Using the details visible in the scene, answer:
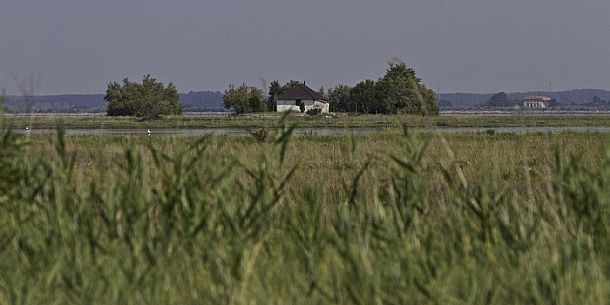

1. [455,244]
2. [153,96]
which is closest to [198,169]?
[455,244]

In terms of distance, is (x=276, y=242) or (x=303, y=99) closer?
(x=276, y=242)

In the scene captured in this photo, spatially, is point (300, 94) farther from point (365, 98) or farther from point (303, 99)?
point (365, 98)

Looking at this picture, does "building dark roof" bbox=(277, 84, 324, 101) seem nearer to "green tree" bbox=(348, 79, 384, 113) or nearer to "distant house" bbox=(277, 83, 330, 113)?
"distant house" bbox=(277, 83, 330, 113)

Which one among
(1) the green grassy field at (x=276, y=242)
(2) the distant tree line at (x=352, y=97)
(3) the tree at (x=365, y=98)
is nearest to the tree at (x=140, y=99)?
(2) the distant tree line at (x=352, y=97)

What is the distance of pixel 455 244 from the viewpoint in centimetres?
773

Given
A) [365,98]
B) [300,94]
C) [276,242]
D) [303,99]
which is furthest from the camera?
[300,94]

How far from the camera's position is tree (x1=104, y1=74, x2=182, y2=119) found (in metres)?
116

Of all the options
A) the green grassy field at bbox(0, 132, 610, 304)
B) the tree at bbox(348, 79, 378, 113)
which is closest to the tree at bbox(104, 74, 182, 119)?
the tree at bbox(348, 79, 378, 113)

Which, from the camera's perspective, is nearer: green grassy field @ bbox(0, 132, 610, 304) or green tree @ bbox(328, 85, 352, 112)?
green grassy field @ bbox(0, 132, 610, 304)

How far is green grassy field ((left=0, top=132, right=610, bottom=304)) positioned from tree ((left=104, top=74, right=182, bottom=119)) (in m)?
104

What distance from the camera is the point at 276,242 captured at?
816cm

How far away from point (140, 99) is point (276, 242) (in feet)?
369

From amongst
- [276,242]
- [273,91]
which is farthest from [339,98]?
[276,242]

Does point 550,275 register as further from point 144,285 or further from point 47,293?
point 47,293
